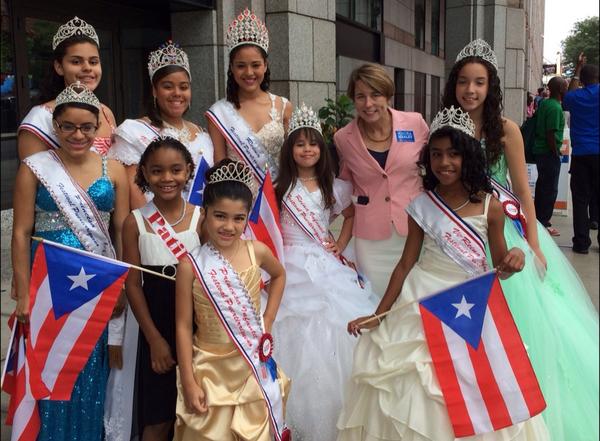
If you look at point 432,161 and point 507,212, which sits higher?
point 432,161

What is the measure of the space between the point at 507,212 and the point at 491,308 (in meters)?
0.62

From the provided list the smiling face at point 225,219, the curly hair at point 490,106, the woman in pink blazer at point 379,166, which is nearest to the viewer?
the smiling face at point 225,219

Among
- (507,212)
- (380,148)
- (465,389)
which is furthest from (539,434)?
(380,148)

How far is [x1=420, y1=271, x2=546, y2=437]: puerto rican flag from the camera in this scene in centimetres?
241

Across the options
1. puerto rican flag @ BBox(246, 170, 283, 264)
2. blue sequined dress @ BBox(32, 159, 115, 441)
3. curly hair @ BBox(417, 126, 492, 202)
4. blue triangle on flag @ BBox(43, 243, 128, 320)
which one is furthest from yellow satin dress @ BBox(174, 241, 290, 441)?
curly hair @ BBox(417, 126, 492, 202)

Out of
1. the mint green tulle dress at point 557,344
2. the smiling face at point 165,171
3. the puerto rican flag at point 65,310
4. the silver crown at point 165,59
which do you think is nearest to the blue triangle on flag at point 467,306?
the mint green tulle dress at point 557,344

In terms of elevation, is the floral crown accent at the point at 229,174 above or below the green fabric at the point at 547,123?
below

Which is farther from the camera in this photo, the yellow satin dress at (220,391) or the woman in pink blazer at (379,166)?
the woman in pink blazer at (379,166)

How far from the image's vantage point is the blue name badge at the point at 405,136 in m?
3.28

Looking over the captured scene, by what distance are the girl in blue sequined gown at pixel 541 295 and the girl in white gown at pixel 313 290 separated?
0.73 m

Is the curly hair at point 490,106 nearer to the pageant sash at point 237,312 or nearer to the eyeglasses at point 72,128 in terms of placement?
the pageant sash at point 237,312

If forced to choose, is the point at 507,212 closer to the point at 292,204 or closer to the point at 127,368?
the point at 292,204

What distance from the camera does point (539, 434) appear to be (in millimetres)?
2480

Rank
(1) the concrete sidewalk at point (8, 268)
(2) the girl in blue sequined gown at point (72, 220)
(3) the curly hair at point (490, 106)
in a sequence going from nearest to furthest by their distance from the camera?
(2) the girl in blue sequined gown at point (72, 220)
(1) the concrete sidewalk at point (8, 268)
(3) the curly hair at point (490, 106)
